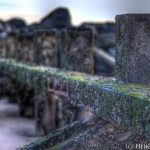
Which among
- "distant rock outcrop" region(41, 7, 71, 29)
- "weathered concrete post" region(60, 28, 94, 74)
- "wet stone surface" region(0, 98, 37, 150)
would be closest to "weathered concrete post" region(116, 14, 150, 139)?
"weathered concrete post" region(60, 28, 94, 74)

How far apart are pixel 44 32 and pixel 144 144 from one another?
8027 mm

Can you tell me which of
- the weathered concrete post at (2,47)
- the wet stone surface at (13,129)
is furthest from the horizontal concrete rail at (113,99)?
the weathered concrete post at (2,47)

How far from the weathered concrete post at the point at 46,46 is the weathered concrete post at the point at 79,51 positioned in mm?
3365

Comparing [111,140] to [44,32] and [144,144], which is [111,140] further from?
[44,32]

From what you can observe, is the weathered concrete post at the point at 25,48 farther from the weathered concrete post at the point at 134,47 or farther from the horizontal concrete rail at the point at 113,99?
the weathered concrete post at the point at 134,47

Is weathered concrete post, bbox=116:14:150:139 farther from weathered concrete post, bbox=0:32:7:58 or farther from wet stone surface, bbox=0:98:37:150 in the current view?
weathered concrete post, bbox=0:32:7:58

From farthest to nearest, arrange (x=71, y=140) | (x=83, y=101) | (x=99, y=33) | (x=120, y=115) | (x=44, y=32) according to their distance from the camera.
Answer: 1. (x=99, y=33)
2. (x=44, y=32)
3. (x=83, y=101)
4. (x=71, y=140)
5. (x=120, y=115)

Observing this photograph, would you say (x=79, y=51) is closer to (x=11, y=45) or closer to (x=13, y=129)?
(x=13, y=129)

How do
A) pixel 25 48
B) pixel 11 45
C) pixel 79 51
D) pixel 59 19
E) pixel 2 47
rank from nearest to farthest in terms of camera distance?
pixel 79 51, pixel 25 48, pixel 11 45, pixel 2 47, pixel 59 19

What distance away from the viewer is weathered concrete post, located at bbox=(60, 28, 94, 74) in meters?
7.95

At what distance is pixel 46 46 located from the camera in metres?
11.5

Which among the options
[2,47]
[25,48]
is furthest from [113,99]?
[2,47]

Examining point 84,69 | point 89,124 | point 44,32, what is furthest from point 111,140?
point 44,32

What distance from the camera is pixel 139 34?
4586mm
